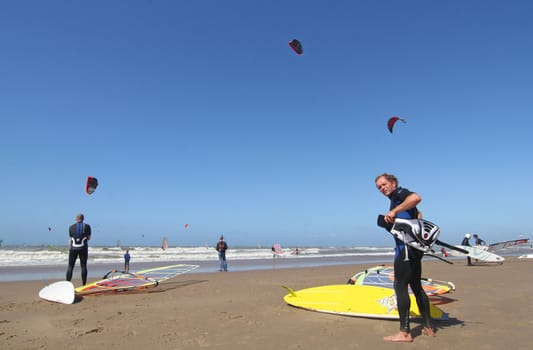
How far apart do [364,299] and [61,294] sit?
4530 millimetres

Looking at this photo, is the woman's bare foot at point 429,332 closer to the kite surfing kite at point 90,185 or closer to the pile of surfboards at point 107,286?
the pile of surfboards at point 107,286

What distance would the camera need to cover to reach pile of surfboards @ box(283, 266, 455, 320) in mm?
3938

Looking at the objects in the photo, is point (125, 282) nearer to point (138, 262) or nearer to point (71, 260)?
point (71, 260)

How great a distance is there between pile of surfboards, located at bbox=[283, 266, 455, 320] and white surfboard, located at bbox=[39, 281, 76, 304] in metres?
3.32

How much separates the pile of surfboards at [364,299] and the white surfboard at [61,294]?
3321 millimetres

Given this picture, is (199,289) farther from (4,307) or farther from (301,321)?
(301,321)

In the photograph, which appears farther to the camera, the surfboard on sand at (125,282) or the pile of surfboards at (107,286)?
the surfboard on sand at (125,282)

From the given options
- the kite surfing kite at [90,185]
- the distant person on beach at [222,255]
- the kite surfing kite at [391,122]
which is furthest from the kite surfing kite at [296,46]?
the distant person on beach at [222,255]

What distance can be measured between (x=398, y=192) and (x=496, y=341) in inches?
63.3

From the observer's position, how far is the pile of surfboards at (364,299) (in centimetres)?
394

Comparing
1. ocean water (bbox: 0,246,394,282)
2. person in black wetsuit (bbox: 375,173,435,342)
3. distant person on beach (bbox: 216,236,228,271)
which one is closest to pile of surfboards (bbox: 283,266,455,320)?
person in black wetsuit (bbox: 375,173,435,342)

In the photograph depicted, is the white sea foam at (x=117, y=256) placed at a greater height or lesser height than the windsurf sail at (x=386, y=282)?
lesser

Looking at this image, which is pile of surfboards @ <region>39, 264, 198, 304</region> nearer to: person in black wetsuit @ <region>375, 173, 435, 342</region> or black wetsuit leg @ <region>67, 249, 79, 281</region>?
black wetsuit leg @ <region>67, 249, 79, 281</region>

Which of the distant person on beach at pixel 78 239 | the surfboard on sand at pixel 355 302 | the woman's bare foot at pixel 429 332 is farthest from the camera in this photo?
the distant person on beach at pixel 78 239
